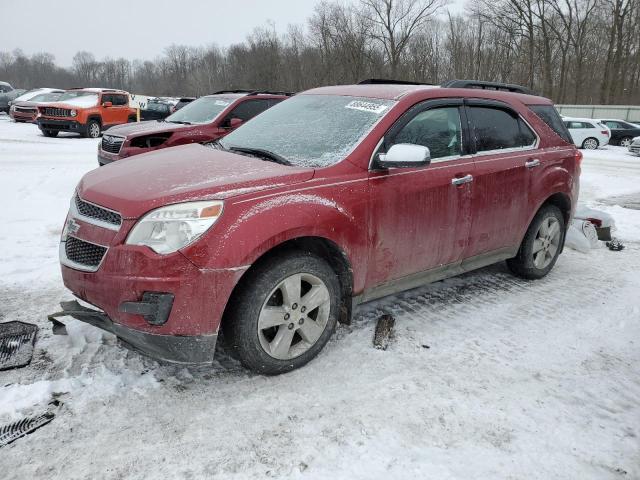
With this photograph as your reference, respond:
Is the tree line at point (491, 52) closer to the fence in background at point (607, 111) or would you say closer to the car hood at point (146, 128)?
the fence in background at point (607, 111)

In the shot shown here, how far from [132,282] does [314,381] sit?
121 centimetres

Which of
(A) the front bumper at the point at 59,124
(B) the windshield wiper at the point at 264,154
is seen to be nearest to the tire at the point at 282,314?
(B) the windshield wiper at the point at 264,154

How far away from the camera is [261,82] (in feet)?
197

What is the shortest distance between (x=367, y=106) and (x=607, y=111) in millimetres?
41115

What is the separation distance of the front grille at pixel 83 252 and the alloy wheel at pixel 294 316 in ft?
3.10

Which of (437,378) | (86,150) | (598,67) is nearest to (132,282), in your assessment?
(437,378)

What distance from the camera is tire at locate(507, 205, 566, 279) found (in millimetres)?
4629

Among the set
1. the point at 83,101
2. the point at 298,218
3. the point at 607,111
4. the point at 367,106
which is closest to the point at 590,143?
the point at 607,111

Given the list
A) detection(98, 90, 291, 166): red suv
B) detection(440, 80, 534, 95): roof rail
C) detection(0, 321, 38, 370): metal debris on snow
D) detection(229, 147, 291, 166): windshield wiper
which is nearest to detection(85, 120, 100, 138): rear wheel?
detection(98, 90, 291, 166): red suv

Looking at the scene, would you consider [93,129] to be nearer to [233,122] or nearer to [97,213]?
[233,122]

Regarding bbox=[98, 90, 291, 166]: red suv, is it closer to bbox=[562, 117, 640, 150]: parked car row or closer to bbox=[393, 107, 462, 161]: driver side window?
bbox=[393, 107, 462, 161]: driver side window

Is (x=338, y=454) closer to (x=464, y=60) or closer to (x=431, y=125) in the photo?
(x=431, y=125)

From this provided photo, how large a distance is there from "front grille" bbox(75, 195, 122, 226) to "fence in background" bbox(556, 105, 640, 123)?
3903 cm

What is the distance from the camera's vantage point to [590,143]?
869 inches
